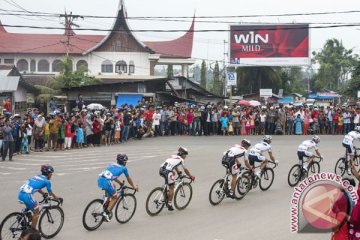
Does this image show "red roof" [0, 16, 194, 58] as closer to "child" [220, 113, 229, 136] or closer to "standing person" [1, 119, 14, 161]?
"child" [220, 113, 229, 136]

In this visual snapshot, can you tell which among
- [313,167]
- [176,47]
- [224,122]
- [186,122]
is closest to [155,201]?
[313,167]

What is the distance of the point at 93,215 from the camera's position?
37.7 feet

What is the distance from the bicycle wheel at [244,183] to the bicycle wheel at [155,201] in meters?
2.62

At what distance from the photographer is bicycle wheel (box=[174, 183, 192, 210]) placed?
13.4 meters

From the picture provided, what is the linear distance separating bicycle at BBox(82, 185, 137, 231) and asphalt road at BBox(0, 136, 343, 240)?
0.16 metres

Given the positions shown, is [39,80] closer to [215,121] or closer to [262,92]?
[262,92]

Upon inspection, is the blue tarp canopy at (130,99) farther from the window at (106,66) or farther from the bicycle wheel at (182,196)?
the bicycle wheel at (182,196)

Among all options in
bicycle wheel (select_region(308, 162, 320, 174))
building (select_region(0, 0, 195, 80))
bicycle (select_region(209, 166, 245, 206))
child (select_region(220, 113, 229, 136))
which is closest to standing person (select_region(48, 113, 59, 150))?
child (select_region(220, 113, 229, 136))

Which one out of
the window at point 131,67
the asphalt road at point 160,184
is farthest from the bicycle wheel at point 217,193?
the window at point 131,67

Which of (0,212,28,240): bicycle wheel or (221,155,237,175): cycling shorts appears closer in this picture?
(0,212,28,240): bicycle wheel

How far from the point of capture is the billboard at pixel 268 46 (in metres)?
50.4

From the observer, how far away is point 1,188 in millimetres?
15531

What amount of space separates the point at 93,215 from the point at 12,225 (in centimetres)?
183

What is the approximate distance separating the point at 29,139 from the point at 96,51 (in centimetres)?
3666
